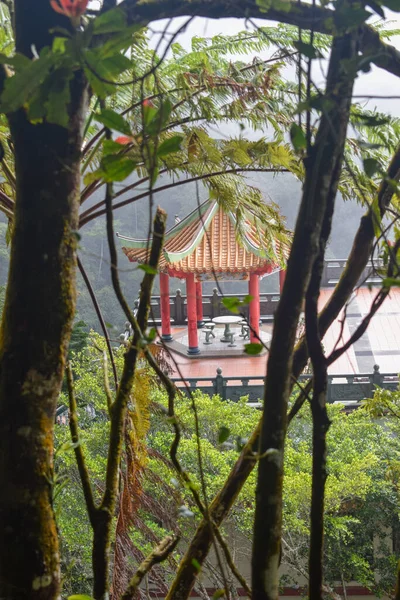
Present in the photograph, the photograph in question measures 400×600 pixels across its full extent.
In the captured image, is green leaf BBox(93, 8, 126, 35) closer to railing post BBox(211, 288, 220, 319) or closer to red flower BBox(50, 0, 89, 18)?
red flower BBox(50, 0, 89, 18)

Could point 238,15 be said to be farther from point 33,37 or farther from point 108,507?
point 108,507

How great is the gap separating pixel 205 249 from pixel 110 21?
6.30 m

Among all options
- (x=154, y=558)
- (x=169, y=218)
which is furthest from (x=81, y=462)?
(x=169, y=218)

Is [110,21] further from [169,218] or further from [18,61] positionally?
[169,218]

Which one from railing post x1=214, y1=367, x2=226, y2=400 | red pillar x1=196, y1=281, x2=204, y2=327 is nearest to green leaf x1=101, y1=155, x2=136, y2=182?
railing post x1=214, y1=367, x2=226, y2=400

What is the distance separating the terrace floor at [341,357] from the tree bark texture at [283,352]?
5.01 meters

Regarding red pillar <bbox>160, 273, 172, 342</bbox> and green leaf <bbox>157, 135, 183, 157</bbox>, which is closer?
green leaf <bbox>157, 135, 183, 157</bbox>

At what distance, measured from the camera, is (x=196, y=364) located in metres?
6.52

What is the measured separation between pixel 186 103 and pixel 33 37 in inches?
65.0

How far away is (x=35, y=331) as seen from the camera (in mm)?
513

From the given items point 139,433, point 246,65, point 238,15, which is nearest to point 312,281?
point 238,15

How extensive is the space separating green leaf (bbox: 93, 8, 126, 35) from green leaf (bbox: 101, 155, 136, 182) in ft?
0.27

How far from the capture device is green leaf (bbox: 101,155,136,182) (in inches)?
16.2

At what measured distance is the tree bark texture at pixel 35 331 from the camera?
0.50 meters
